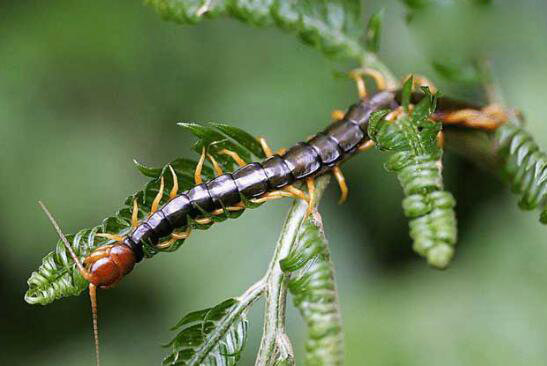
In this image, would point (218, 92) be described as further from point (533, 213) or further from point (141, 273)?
point (533, 213)

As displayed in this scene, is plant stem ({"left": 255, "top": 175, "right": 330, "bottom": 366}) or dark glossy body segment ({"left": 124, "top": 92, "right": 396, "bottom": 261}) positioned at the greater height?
dark glossy body segment ({"left": 124, "top": 92, "right": 396, "bottom": 261})

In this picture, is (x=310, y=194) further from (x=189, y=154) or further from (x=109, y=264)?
(x=189, y=154)

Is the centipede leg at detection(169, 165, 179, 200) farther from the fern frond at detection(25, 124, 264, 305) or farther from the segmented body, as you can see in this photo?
the segmented body

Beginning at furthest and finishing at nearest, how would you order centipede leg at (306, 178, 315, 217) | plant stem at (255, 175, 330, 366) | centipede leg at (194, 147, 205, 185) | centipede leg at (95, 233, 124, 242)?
centipede leg at (194, 147, 205, 185) < centipede leg at (95, 233, 124, 242) < centipede leg at (306, 178, 315, 217) < plant stem at (255, 175, 330, 366)

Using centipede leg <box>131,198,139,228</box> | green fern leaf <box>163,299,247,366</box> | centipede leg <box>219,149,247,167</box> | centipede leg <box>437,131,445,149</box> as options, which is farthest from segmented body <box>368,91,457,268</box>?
centipede leg <box>131,198,139,228</box>

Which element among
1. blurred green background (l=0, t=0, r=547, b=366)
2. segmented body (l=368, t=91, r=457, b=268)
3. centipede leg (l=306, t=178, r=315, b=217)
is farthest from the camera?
blurred green background (l=0, t=0, r=547, b=366)

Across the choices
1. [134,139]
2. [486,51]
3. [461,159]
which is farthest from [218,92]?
[486,51]

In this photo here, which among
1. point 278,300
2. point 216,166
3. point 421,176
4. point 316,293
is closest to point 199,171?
point 216,166
